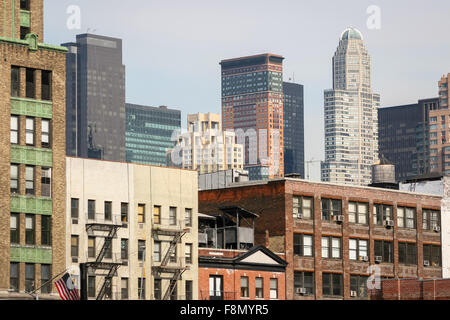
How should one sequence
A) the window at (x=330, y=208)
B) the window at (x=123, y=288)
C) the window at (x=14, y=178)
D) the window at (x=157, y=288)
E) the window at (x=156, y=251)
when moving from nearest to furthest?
the window at (x=14, y=178)
the window at (x=123, y=288)
the window at (x=157, y=288)
the window at (x=156, y=251)
the window at (x=330, y=208)

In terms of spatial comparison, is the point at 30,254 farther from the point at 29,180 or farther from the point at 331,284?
the point at 331,284

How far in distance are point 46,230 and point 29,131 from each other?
811 cm

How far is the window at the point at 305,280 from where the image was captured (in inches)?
3991

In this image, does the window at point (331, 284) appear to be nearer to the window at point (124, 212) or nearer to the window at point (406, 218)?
the window at point (406, 218)

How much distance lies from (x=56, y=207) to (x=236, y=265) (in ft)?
54.6

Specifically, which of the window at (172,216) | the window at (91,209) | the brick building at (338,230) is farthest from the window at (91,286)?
the brick building at (338,230)

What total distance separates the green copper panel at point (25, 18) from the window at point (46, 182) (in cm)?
1407

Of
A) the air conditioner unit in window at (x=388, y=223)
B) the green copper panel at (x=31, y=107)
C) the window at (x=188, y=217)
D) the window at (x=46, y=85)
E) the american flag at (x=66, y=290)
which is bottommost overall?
the american flag at (x=66, y=290)

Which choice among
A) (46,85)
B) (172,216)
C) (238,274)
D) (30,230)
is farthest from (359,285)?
(46,85)

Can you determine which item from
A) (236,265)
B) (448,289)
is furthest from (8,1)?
(448,289)

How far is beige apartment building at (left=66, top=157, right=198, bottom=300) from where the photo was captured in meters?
88.2

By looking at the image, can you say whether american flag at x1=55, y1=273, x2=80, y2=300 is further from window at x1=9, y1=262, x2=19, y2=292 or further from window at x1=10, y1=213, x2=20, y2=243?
window at x1=10, y1=213, x2=20, y2=243

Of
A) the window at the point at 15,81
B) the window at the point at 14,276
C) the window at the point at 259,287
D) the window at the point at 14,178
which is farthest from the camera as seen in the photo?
the window at the point at 259,287
